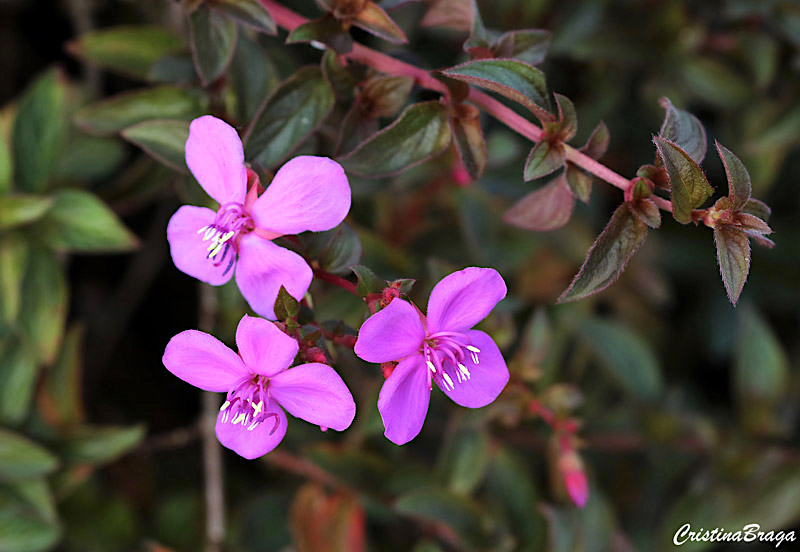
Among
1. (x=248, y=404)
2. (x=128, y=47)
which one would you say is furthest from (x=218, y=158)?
(x=128, y=47)

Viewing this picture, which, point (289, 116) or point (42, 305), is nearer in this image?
point (289, 116)

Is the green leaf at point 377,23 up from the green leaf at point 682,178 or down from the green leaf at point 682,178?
up

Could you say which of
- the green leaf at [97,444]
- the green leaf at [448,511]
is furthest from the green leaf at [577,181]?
the green leaf at [97,444]

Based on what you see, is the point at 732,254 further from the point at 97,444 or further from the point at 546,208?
the point at 97,444

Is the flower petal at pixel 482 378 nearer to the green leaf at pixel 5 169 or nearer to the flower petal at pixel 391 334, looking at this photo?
the flower petal at pixel 391 334

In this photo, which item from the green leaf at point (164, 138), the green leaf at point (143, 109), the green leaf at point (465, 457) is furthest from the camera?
the green leaf at point (465, 457)

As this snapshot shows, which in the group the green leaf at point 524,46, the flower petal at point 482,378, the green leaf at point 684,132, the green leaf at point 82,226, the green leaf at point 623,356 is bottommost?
the green leaf at point 623,356
